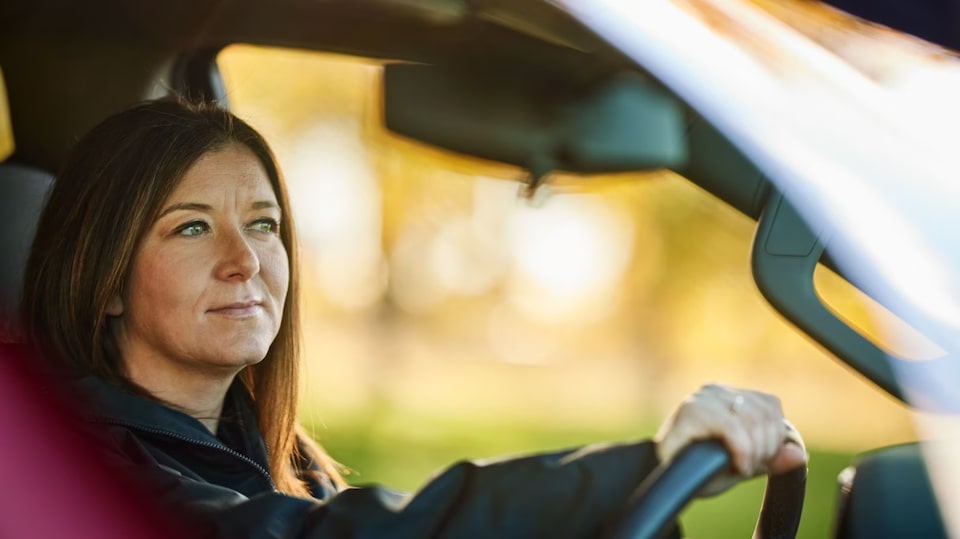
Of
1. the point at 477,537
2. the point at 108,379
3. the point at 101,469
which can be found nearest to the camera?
the point at 477,537

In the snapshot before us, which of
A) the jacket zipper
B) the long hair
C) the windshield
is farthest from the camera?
the long hair

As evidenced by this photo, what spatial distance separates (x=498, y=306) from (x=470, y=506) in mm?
310

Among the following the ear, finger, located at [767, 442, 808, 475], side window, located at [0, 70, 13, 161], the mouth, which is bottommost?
the ear

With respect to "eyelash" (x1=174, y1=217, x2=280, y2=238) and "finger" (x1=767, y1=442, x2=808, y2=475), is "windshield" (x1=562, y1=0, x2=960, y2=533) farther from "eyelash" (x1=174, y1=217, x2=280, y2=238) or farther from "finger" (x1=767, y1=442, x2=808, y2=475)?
"eyelash" (x1=174, y1=217, x2=280, y2=238)

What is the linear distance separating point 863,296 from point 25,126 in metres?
1.35

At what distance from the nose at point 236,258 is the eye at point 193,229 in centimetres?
3

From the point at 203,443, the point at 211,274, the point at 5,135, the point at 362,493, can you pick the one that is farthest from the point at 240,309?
the point at 5,135

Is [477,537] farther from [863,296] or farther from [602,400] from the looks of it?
[863,296]

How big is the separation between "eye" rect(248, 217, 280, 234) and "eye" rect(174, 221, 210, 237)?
63 millimetres

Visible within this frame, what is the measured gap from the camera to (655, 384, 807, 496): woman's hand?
1.42m

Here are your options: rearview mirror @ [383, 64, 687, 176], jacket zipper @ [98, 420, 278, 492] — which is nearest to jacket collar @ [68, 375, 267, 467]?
jacket zipper @ [98, 420, 278, 492]

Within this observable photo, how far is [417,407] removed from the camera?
1.70 meters

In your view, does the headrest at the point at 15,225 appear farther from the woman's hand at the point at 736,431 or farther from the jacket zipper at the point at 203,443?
the woman's hand at the point at 736,431

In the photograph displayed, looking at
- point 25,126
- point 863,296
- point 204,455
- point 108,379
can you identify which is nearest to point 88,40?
point 25,126
